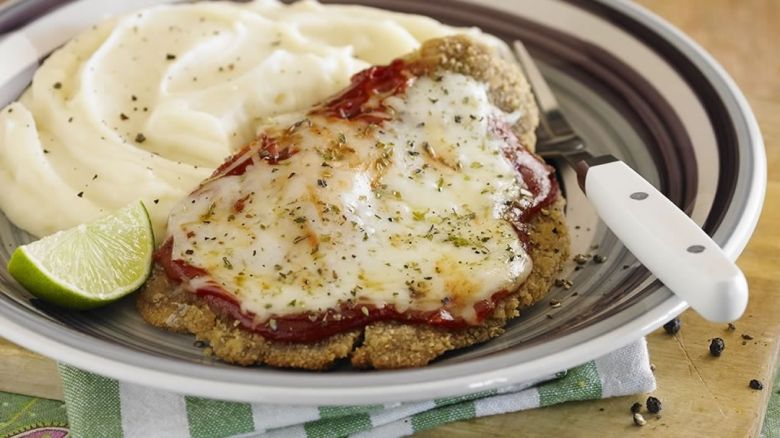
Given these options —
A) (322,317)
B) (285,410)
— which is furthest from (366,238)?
(285,410)

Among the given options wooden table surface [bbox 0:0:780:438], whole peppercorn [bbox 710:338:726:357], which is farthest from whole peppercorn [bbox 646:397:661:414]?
whole peppercorn [bbox 710:338:726:357]

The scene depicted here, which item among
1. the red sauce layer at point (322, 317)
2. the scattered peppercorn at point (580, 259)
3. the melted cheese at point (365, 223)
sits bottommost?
the scattered peppercorn at point (580, 259)

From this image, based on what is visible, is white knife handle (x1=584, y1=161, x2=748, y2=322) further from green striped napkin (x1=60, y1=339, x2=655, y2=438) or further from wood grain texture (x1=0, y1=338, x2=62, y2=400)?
wood grain texture (x1=0, y1=338, x2=62, y2=400)

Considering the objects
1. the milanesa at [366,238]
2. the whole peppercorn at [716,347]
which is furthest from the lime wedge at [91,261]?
the whole peppercorn at [716,347]

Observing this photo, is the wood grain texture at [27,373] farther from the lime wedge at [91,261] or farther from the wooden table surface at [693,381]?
the lime wedge at [91,261]

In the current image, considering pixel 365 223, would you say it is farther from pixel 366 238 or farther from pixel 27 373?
pixel 27 373
